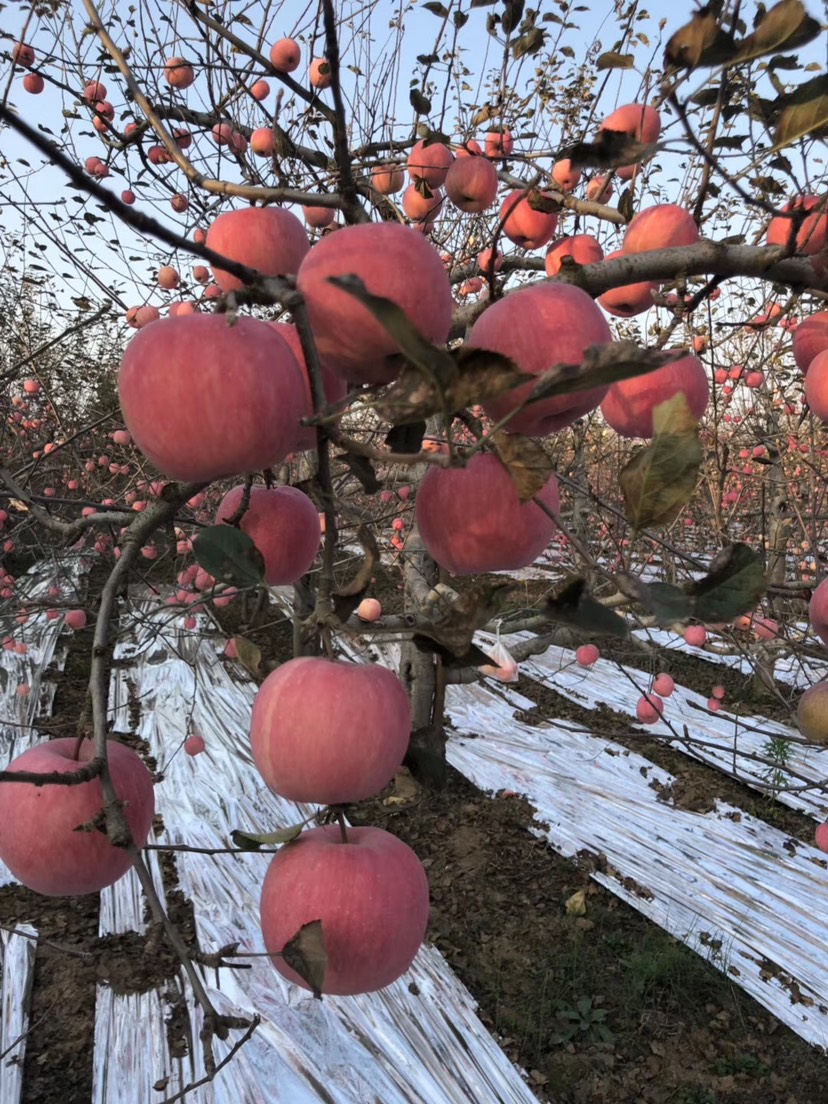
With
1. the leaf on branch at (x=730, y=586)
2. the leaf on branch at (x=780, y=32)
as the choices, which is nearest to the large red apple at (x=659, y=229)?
the leaf on branch at (x=780, y=32)

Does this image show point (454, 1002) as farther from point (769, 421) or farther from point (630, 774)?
point (769, 421)

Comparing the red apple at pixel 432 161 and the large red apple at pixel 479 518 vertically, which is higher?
the red apple at pixel 432 161

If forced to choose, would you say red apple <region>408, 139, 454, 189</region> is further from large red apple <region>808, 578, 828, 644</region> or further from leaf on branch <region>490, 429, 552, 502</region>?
leaf on branch <region>490, 429, 552, 502</region>

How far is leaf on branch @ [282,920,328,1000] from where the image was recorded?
547 mm

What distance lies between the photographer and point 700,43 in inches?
25.8

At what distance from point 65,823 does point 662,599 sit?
0.61 metres

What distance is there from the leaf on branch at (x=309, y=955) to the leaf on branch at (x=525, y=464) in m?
0.36

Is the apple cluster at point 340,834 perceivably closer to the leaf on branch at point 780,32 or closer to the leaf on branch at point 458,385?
the leaf on branch at point 458,385

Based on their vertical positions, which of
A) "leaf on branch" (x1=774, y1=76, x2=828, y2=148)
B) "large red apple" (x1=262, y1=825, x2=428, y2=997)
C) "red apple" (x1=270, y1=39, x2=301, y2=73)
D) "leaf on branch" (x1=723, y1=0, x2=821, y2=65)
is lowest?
"large red apple" (x1=262, y1=825, x2=428, y2=997)

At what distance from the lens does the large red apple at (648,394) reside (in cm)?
83

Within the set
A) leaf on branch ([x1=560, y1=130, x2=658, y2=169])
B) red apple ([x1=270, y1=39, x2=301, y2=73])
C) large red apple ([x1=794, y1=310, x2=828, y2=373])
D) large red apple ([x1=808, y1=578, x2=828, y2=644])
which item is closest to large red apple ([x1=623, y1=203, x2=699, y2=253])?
large red apple ([x1=794, y1=310, x2=828, y2=373])

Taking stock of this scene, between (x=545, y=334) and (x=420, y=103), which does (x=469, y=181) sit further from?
(x=545, y=334)

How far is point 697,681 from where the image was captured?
17.5ft

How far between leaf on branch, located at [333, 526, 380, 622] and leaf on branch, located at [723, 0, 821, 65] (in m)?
0.57
